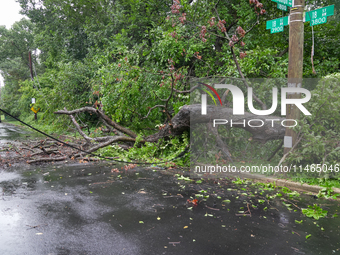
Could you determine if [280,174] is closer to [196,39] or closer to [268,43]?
[196,39]

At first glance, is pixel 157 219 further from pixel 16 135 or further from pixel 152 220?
pixel 16 135

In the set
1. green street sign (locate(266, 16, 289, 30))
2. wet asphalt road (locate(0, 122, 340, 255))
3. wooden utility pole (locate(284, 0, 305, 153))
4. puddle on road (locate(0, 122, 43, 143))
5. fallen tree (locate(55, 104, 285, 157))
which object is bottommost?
puddle on road (locate(0, 122, 43, 143))

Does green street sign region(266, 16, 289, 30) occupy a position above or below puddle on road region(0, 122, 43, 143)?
above

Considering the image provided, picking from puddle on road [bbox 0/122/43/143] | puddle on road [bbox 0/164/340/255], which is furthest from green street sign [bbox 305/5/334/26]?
puddle on road [bbox 0/122/43/143]

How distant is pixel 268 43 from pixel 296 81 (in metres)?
6.71

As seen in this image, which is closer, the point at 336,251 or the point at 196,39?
the point at 336,251

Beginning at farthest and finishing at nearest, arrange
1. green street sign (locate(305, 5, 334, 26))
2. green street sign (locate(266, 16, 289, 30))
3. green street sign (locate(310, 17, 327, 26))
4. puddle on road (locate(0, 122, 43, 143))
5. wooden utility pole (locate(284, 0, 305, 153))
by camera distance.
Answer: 1. puddle on road (locate(0, 122, 43, 143))
2. green street sign (locate(266, 16, 289, 30))
3. wooden utility pole (locate(284, 0, 305, 153))
4. green street sign (locate(310, 17, 327, 26))
5. green street sign (locate(305, 5, 334, 26))

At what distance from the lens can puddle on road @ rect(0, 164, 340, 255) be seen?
11.1ft

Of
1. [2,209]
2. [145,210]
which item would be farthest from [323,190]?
[2,209]

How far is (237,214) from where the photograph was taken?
446 cm

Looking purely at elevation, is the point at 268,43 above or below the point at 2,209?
above

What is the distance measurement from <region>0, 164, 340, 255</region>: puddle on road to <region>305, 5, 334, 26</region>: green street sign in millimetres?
3744

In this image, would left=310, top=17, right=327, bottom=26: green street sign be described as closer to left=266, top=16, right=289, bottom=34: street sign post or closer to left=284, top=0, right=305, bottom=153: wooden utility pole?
left=284, top=0, right=305, bottom=153: wooden utility pole

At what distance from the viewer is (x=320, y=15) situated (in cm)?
577
